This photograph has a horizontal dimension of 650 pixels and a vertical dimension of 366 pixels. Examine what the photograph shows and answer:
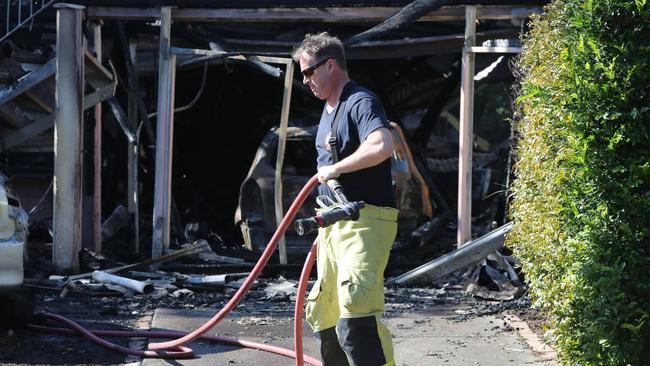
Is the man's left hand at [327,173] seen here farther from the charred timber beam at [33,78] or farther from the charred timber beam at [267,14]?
the charred timber beam at [33,78]

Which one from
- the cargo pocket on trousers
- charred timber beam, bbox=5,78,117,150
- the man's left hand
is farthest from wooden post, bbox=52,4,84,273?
the cargo pocket on trousers

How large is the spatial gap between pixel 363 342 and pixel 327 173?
0.84 meters

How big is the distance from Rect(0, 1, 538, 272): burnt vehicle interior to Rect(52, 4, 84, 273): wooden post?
A: 47cm

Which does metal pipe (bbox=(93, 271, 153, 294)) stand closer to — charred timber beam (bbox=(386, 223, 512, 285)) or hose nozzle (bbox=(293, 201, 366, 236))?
charred timber beam (bbox=(386, 223, 512, 285))

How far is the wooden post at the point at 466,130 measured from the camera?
963 centimetres

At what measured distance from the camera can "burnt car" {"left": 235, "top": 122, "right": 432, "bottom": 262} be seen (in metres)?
10.0

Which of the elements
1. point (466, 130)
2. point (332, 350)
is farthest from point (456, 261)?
point (332, 350)

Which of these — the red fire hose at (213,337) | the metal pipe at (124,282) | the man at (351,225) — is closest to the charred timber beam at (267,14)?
the metal pipe at (124,282)

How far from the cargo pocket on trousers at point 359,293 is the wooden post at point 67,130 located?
5.33 metres

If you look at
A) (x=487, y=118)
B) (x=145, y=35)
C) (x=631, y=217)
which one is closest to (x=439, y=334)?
(x=631, y=217)

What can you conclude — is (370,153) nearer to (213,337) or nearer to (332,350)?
(332,350)

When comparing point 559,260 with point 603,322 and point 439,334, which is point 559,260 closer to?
point 603,322

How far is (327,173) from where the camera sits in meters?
4.77

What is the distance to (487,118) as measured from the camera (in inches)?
982
